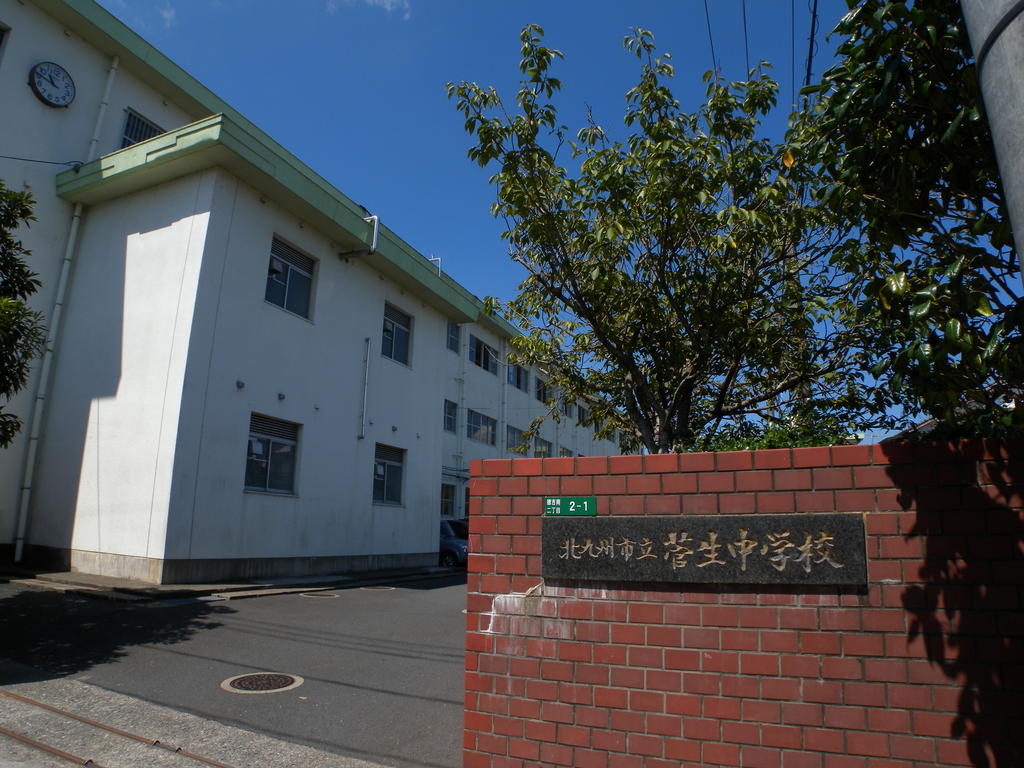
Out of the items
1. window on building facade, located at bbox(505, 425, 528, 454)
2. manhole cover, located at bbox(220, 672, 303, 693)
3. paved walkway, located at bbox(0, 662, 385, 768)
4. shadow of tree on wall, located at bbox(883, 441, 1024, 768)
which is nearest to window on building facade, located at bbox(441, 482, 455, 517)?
window on building facade, located at bbox(505, 425, 528, 454)

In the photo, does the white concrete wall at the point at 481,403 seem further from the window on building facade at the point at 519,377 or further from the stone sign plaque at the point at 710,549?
the stone sign plaque at the point at 710,549

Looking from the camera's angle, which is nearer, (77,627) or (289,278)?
(77,627)

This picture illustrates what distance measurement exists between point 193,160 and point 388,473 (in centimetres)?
890

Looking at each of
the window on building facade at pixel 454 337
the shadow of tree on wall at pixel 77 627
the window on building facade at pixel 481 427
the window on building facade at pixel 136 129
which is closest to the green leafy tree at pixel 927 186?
the shadow of tree on wall at pixel 77 627

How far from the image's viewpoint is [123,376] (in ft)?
43.8

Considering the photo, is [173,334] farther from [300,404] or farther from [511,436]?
[511,436]

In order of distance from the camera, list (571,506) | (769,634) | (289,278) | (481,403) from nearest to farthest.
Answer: (769,634), (571,506), (289,278), (481,403)

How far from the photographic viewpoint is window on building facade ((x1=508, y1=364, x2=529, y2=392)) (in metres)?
30.1

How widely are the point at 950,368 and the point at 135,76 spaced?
59.7 ft

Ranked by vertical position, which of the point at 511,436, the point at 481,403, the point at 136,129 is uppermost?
the point at 136,129

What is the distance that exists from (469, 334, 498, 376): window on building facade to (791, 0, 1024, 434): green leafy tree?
2303 cm

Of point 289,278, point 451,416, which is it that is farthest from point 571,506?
point 451,416

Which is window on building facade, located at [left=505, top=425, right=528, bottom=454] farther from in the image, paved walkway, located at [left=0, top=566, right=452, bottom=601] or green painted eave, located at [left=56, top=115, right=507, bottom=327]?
paved walkway, located at [left=0, top=566, right=452, bottom=601]

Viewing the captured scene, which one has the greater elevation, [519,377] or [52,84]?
[52,84]
